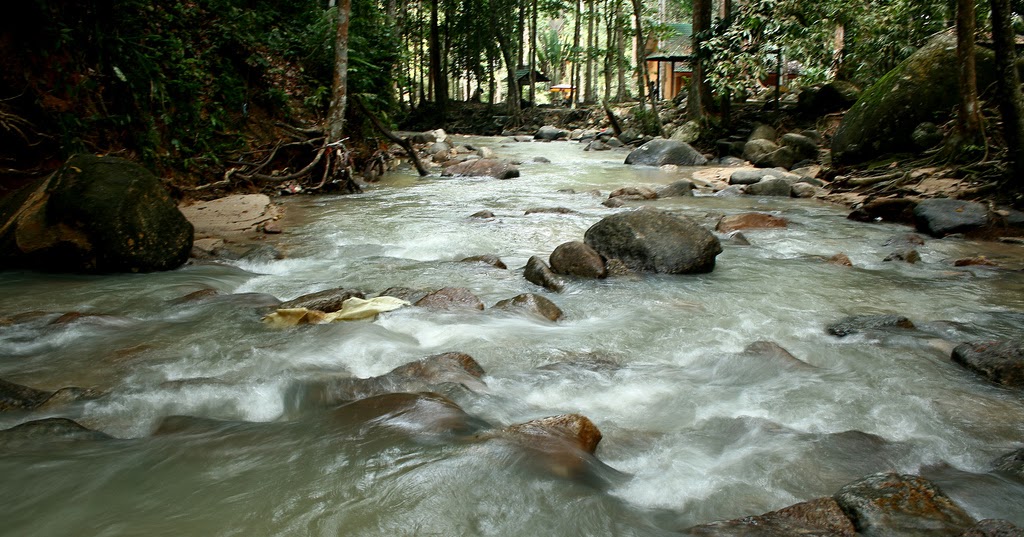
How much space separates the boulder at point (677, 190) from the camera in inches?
441

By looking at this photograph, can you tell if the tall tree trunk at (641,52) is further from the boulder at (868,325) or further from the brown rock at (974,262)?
the boulder at (868,325)

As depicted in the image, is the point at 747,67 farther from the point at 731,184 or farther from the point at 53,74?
the point at 53,74

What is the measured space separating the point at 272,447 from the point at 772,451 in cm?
218

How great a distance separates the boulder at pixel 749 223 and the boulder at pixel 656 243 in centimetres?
210

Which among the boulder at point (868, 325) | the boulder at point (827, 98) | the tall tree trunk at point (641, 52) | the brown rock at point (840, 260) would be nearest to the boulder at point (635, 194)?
the brown rock at point (840, 260)

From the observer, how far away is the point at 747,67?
1402 centimetres

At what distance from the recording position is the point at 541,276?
5.91 metres

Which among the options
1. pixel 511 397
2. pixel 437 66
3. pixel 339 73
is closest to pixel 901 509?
pixel 511 397

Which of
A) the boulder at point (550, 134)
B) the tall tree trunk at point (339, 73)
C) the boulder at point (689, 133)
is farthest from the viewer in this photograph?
the boulder at point (550, 134)

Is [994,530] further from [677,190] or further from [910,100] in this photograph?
[910,100]

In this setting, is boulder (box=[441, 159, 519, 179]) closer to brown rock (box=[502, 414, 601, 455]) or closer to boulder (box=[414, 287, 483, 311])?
A: boulder (box=[414, 287, 483, 311])

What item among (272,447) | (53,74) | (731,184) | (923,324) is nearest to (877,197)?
(731,184)

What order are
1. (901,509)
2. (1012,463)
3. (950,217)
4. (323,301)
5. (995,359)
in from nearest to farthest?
(901,509) < (1012,463) < (995,359) < (323,301) < (950,217)

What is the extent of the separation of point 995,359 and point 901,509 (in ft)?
6.77
